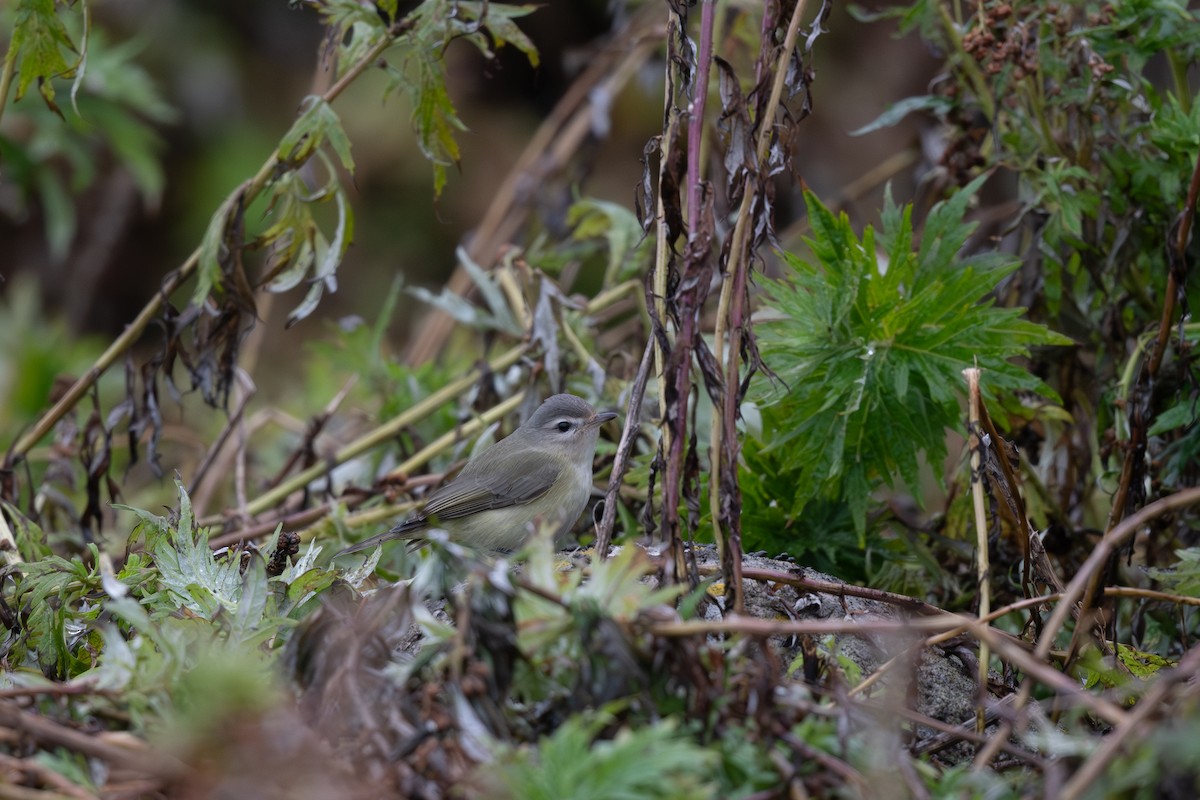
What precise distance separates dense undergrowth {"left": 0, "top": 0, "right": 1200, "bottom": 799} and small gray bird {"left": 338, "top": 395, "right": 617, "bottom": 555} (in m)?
0.12

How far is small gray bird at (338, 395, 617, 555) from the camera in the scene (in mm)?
4164

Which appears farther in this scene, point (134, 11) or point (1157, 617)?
point (134, 11)

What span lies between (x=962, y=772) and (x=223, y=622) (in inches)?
60.6

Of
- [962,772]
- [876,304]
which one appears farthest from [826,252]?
[962,772]

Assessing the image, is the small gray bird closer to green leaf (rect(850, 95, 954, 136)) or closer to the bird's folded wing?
the bird's folded wing

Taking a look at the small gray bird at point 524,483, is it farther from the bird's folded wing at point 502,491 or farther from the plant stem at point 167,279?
the plant stem at point 167,279

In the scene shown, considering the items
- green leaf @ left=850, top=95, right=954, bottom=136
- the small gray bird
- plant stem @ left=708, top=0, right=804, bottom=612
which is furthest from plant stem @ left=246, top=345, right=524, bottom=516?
plant stem @ left=708, top=0, right=804, bottom=612

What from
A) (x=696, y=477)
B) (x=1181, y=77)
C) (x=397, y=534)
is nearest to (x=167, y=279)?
(x=397, y=534)

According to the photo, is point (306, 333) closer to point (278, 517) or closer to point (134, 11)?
point (134, 11)

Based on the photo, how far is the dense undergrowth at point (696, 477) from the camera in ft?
6.07

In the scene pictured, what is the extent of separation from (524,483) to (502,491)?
94 mm

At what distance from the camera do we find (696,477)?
2.43 meters

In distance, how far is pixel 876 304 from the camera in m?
3.14

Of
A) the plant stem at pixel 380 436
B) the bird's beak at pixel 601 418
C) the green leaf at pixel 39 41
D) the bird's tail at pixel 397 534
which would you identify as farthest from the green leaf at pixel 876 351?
the green leaf at pixel 39 41
